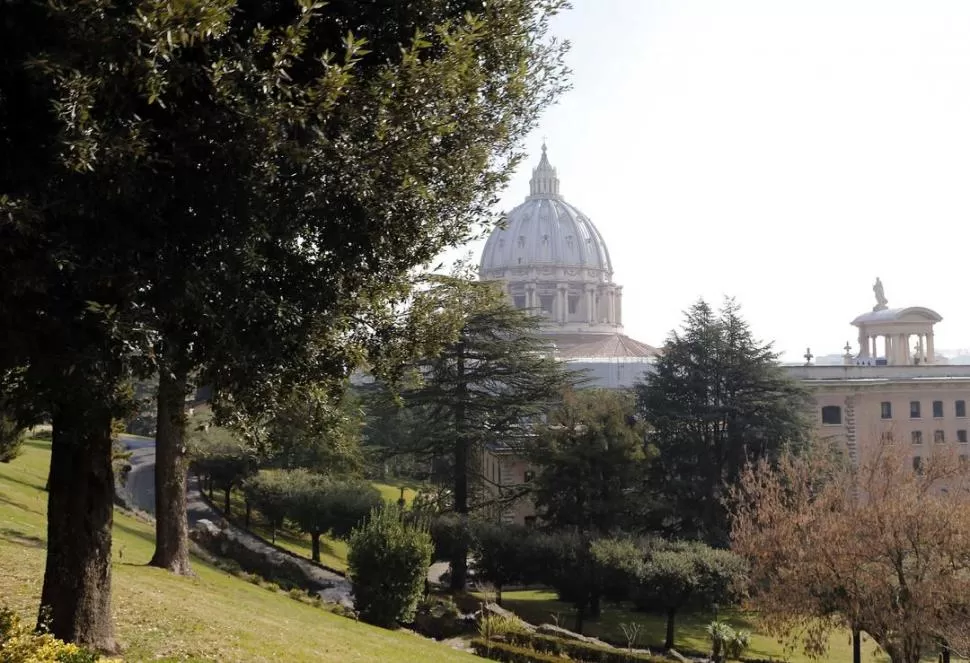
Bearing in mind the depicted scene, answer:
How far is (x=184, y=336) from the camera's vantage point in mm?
9125

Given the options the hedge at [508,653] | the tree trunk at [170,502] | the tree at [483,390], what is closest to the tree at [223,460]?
the tree at [483,390]

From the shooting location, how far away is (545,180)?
449 ft

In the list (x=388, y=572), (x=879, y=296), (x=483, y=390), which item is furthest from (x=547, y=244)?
(x=388, y=572)

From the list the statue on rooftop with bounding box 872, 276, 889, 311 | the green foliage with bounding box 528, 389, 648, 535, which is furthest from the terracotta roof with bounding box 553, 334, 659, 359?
the green foliage with bounding box 528, 389, 648, 535

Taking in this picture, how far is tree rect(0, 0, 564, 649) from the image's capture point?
7707mm

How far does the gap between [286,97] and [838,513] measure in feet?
66.0

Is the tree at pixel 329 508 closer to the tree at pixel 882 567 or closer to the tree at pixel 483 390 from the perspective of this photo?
the tree at pixel 483 390

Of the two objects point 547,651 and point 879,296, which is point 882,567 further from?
point 879,296

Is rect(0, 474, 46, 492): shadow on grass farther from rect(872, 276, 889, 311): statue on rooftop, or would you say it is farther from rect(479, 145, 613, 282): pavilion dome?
rect(479, 145, 613, 282): pavilion dome

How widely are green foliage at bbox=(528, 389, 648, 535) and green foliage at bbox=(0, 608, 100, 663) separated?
2668cm

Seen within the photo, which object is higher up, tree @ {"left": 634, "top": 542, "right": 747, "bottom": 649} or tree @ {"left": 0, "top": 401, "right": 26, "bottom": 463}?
tree @ {"left": 0, "top": 401, "right": 26, "bottom": 463}

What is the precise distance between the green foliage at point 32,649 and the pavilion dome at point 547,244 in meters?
117

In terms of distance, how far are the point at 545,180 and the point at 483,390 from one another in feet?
338

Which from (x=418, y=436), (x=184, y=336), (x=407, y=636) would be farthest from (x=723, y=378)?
(x=184, y=336)
